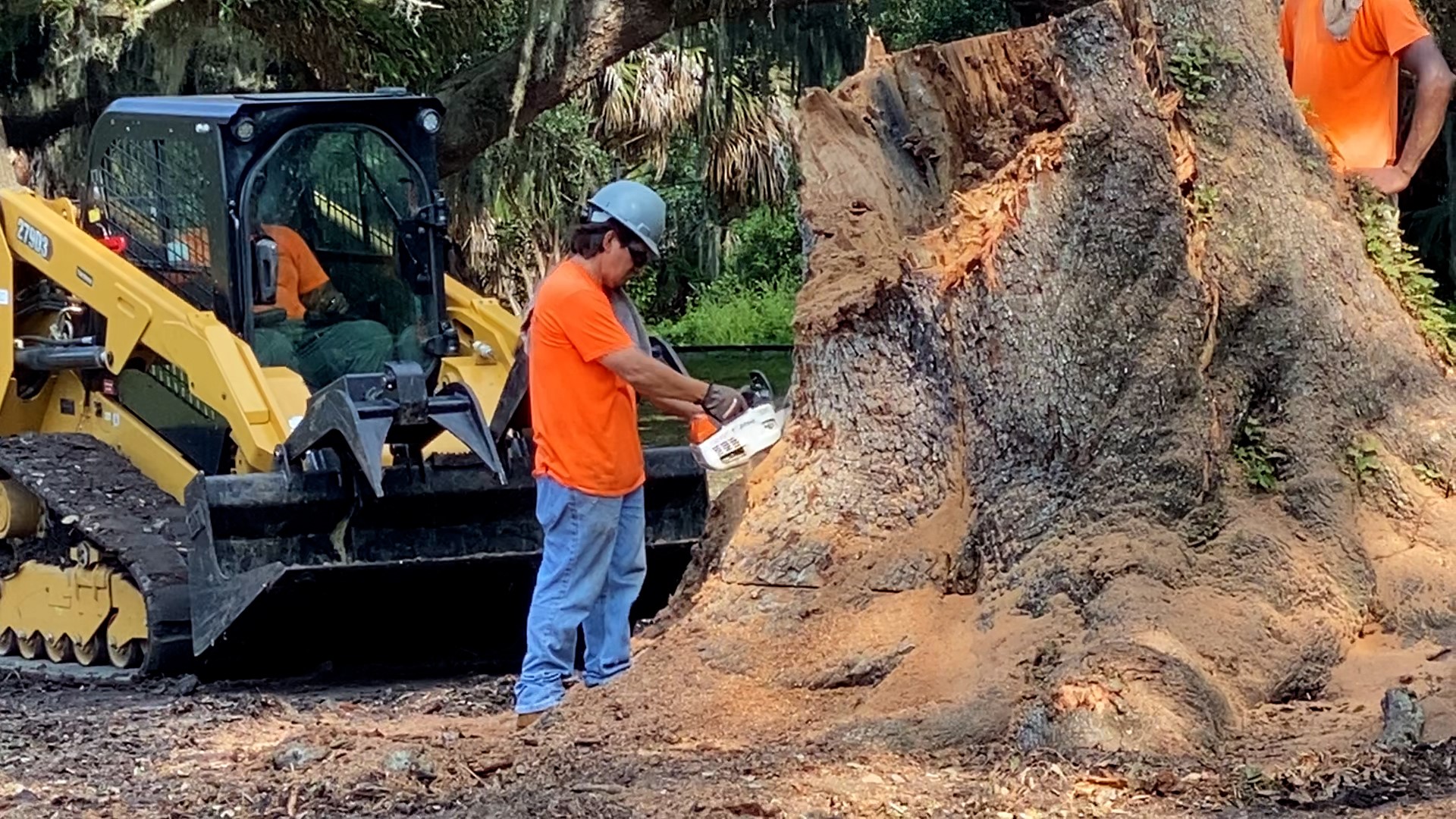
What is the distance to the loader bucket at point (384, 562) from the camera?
789 cm

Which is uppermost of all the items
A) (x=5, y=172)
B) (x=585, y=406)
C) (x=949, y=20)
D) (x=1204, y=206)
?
(x=949, y=20)

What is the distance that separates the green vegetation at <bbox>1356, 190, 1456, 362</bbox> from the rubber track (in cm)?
505

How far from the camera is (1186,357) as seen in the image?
5398 mm

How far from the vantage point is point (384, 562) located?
26.4 ft

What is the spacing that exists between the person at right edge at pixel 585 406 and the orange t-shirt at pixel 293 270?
2440 mm

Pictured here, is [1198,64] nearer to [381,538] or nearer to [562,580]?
[562,580]

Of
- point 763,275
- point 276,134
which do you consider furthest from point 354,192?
point 763,275

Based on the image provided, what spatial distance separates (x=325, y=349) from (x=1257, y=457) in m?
4.82

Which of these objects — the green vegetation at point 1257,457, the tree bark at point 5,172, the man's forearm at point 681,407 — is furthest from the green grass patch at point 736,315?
the green vegetation at point 1257,457

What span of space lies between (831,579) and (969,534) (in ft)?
1.53

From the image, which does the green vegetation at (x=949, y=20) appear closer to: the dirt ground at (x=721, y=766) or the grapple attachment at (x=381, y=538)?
the grapple attachment at (x=381, y=538)

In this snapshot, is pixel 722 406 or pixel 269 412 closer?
pixel 722 406

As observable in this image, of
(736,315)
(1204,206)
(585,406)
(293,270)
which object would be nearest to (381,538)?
(293,270)

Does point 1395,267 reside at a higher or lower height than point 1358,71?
lower
